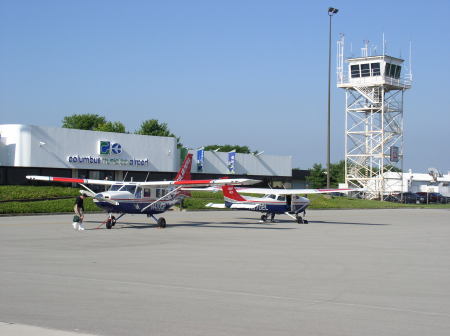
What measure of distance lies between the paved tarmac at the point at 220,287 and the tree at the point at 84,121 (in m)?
101

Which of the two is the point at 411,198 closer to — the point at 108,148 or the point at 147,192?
the point at 108,148

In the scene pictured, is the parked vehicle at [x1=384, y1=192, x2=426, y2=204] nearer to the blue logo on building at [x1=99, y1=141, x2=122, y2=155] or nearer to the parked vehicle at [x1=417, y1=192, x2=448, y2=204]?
the parked vehicle at [x1=417, y1=192, x2=448, y2=204]

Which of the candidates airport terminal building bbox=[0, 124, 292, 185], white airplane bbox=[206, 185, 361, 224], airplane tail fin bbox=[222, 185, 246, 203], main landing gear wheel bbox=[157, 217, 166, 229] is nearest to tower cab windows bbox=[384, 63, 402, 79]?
airport terminal building bbox=[0, 124, 292, 185]

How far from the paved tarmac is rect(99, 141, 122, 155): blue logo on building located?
3348 cm

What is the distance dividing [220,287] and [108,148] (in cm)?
4602

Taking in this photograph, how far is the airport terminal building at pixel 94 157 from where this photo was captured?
50625 mm

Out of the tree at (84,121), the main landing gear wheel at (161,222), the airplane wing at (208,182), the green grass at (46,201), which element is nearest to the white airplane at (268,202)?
the airplane wing at (208,182)

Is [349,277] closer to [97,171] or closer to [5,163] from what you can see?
[5,163]

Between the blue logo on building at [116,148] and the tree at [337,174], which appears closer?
the blue logo on building at [116,148]

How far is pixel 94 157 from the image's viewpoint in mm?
55719

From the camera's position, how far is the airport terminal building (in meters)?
50.6

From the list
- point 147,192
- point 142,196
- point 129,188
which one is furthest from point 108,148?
point 129,188

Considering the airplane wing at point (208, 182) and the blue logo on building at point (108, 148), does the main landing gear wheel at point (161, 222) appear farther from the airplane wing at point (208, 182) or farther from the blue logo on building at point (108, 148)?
the blue logo on building at point (108, 148)

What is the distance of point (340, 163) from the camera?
11906 cm
